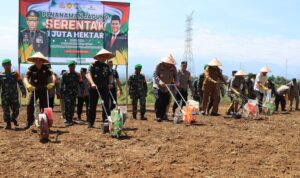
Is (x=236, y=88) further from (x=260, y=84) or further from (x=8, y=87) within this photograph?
(x=8, y=87)

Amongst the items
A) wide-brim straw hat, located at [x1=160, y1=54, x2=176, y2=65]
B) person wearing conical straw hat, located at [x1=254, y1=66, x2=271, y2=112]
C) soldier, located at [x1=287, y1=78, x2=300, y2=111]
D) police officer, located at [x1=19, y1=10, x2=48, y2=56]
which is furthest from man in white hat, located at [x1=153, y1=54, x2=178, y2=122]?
soldier, located at [x1=287, y1=78, x2=300, y2=111]

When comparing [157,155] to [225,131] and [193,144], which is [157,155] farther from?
[225,131]

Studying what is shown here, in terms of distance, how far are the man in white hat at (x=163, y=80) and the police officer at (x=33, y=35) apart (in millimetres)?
6994

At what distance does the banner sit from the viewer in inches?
673

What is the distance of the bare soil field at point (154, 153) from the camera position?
6211mm

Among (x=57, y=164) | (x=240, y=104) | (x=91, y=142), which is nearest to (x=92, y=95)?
(x=91, y=142)

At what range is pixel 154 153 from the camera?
24.1 ft

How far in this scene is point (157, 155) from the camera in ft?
23.6

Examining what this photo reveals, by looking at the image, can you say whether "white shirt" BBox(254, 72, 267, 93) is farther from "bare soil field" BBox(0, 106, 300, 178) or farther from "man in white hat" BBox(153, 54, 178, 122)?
"bare soil field" BBox(0, 106, 300, 178)

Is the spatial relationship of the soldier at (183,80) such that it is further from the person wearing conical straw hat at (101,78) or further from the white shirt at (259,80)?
the person wearing conical straw hat at (101,78)

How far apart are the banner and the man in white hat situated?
617cm

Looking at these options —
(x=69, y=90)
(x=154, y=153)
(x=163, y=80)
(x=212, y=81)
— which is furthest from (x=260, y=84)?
(x=154, y=153)

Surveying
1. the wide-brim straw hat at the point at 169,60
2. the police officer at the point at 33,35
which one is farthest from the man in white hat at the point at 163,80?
the police officer at the point at 33,35

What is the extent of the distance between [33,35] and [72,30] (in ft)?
5.16
